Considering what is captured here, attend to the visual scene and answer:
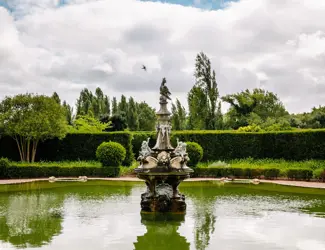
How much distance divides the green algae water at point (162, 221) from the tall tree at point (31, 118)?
819 cm

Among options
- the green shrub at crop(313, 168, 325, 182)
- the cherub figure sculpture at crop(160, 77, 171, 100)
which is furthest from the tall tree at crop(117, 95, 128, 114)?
the cherub figure sculpture at crop(160, 77, 171, 100)

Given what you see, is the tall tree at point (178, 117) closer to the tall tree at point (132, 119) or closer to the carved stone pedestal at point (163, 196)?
the tall tree at point (132, 119)

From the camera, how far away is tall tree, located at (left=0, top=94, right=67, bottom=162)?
2542 centimetres

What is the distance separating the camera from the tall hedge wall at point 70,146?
27.9 meters

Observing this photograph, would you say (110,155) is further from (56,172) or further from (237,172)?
(237,172)

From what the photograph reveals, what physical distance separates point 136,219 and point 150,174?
1343 millimetres

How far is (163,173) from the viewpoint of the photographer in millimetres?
12062

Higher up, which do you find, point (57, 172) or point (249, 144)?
point (249, 144)

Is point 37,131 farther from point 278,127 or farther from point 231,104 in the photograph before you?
point 231,104

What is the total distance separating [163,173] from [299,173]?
12.2 m

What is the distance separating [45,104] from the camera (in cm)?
2625

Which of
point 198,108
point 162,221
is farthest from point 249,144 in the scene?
point 162,221

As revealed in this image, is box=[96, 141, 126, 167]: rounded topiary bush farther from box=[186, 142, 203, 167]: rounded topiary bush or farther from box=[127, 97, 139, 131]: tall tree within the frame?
box=[127, 97, 139, 131]: tall tree

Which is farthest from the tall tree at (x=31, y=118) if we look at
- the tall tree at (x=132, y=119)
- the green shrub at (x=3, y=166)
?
the tall tree at (x=132, y=119)
